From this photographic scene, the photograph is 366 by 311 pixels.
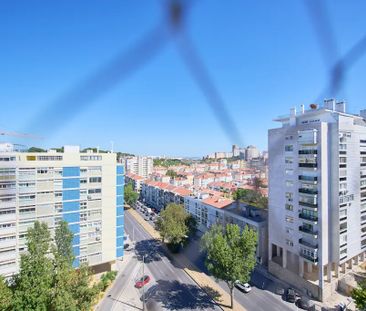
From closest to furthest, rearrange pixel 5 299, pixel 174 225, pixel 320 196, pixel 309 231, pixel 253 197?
pixel 5 299 → pixel 320 196 → pixel 309 231 → pixel 174 225 → pixel 253 197

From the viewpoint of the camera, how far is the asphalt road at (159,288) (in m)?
7.96

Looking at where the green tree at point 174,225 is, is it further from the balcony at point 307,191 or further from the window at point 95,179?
the balcony at point 307,191

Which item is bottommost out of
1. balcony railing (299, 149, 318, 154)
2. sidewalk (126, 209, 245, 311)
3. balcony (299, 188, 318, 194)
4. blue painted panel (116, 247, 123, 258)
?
sidewalk (126, 209, 245, 311)

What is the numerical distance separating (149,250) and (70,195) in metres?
5.46

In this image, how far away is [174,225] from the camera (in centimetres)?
1138

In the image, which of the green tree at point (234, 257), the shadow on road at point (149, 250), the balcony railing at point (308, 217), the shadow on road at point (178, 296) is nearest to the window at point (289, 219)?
the balcony railing at point (308, 217)

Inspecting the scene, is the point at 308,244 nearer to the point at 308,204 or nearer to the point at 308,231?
the point at 308,231

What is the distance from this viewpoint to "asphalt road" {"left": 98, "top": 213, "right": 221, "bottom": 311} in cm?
796

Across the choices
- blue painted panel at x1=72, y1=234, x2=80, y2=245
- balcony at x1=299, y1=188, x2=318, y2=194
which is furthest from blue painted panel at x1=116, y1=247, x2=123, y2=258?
balcony at x1=299, y1=188, x2=318, y2=194

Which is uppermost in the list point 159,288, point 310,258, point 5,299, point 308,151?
point 308,151

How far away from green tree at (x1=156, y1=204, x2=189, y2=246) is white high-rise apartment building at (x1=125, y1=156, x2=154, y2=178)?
29.0 meters

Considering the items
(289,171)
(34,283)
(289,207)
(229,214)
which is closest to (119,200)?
(229,214)

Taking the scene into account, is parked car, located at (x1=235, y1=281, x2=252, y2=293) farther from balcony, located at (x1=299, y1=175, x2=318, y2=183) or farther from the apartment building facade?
balcony, located at (x1=299, y1=175, x2=318, y2=183)

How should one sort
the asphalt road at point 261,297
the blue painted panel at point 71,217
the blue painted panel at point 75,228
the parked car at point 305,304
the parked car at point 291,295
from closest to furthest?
the parked car at point 305,304
the asphalt road at point 261,297
the parked car at point 291,295
the blue painted panel at point 71,217
the blue painted panel at point 75,228
